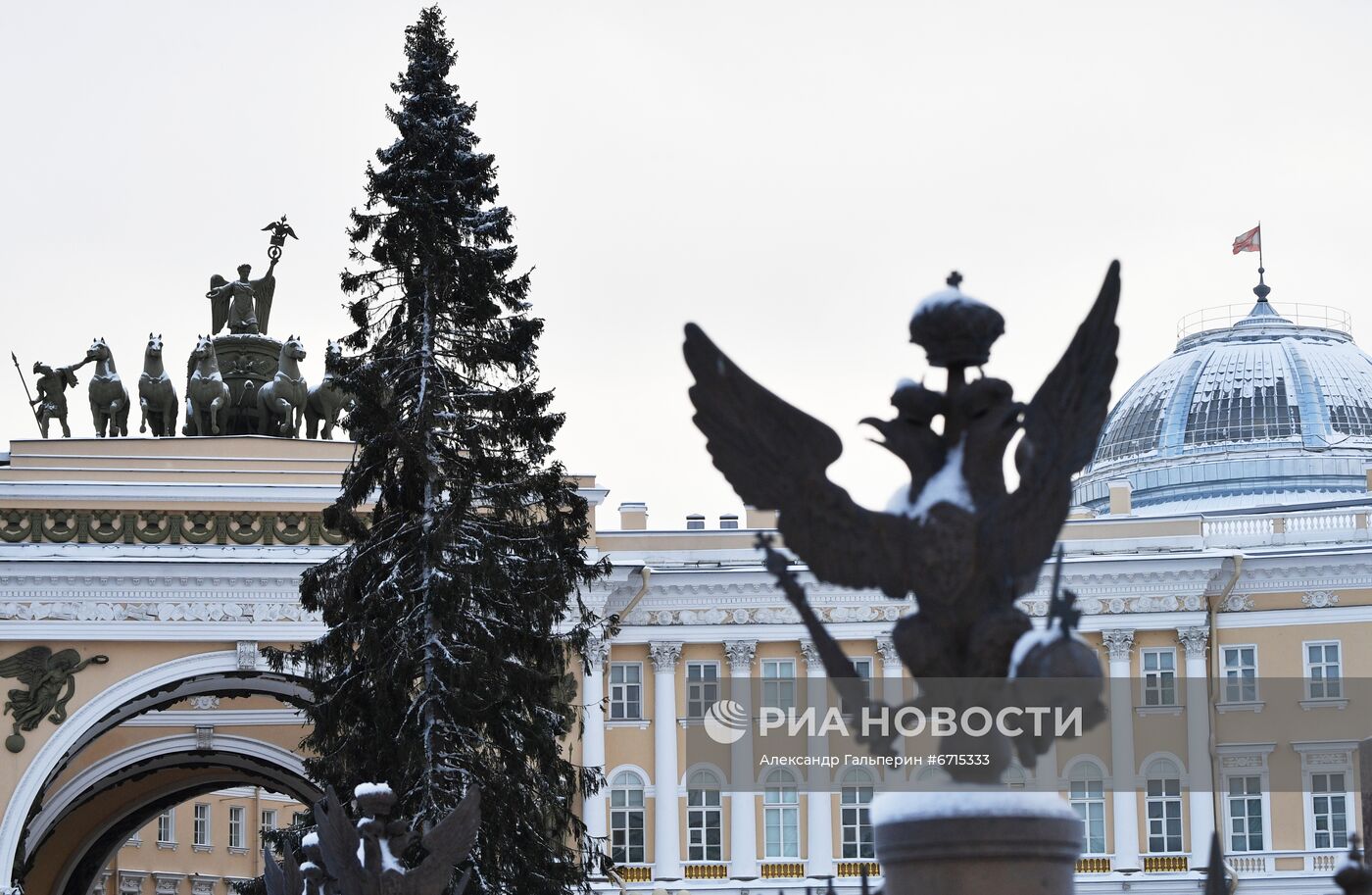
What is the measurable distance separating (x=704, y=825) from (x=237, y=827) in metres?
17.7

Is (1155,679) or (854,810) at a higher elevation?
(1155,679)

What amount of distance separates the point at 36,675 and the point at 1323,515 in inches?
852

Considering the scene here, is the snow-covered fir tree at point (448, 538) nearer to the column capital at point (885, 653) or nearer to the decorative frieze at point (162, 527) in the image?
the decorative frieze at point (162, 527)

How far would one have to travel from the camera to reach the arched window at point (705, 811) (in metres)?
41.0

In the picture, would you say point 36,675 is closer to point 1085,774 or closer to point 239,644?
point 239,644

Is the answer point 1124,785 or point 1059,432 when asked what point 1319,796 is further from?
point 1059,432

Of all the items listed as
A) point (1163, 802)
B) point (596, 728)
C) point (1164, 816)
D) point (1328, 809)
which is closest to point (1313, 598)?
point (1328, 809)

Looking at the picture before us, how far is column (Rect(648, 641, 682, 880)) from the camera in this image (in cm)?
4050

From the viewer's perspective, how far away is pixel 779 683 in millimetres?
41594

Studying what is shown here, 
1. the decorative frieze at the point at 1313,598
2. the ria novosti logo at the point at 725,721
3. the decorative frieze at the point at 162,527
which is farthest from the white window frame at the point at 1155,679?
the decorative frieze at the point at 162,527

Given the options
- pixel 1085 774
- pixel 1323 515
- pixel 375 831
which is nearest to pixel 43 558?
pixel 1085 774

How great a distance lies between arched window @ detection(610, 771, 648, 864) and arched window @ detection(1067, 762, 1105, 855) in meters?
7.20

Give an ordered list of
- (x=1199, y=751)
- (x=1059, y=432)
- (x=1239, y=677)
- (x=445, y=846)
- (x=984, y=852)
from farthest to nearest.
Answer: (x=1239, y=677) < (x=1199, y=751) < (x=445, y=846) < (x=1059, y=432) < (x=984, y=852)

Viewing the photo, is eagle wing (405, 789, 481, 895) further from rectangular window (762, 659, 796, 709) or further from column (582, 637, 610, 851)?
rectangular window (762, 659, 796, 709)
